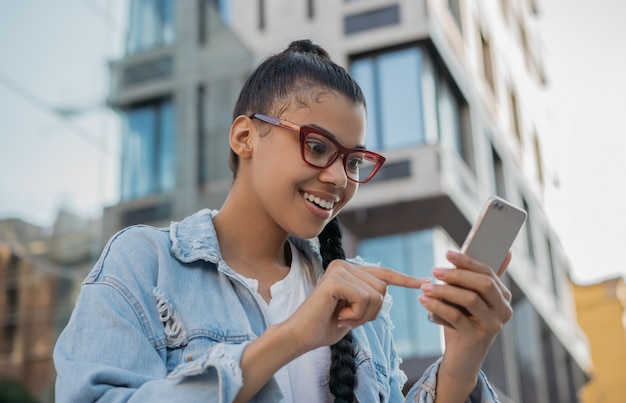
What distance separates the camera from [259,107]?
207 cm

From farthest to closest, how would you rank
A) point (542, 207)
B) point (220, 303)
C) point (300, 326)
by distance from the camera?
point (542, 207)
point (220, 303)
point (300, 326)

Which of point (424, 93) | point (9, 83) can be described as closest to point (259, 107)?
point (9, 83)

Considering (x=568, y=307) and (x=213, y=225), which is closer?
(x=213, y=225)

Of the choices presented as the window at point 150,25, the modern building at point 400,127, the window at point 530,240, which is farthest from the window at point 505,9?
the window at point 150,25

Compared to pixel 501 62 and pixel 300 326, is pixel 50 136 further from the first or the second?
pixel 501 62

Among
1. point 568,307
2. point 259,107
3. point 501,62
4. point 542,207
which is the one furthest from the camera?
point 568,307

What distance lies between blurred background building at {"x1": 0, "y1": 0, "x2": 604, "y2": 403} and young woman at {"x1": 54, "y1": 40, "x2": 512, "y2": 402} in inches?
208

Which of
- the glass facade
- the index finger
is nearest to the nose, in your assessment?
the index finger

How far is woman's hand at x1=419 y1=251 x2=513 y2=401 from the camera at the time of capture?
1.61m

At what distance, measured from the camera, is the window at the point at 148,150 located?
29.7 feet

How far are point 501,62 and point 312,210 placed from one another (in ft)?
60.0

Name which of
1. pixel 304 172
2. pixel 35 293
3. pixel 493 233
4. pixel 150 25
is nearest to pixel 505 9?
pixel 150 25

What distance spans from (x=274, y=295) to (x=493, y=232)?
23.5 inches

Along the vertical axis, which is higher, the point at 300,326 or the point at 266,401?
the point at 300,326
